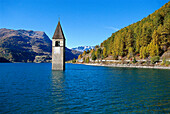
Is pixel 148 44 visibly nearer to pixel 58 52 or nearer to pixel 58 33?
pixel 58 33

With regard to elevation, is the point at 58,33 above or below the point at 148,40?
below

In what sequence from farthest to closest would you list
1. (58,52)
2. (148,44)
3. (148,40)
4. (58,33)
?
(148,40), (148,44), (58,33), (58,52)

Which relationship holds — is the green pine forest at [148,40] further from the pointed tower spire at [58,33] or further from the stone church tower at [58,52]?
the stone church tower at [58,52]

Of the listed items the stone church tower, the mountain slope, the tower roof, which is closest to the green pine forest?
the mountain slope

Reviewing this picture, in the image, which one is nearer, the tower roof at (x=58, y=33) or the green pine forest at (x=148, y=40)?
the tower roof at (x=58, y=33)

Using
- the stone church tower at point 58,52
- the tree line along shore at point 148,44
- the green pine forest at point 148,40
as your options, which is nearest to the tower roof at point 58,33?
the stone church tower at point 58,52

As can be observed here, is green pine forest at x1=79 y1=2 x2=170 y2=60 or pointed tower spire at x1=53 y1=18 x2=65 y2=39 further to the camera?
green pine forest at x1=79 y1=2 x2=170 y2=60

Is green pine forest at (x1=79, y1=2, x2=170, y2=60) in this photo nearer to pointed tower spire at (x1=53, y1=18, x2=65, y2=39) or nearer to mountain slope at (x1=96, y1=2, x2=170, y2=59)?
mountain slope at (x1=96, y1=2, x2=170, y2=59)

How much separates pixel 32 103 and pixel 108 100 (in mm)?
8120

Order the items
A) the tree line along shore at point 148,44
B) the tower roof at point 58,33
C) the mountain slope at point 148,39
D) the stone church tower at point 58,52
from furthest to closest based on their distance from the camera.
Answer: the mountain slope at point 148,39 < the tree line along shore at point 148,44 < the tower roof at point 58,33 < the stone church tower at point 58,52

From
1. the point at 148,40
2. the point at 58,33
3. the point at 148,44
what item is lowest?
the point at 148,44

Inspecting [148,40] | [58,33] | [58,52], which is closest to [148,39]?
[148,40]

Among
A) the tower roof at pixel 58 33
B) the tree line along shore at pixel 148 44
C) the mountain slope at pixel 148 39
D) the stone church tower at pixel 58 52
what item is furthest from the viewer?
the mountain slope at pixel 148 39

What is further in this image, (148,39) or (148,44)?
(148,39)
